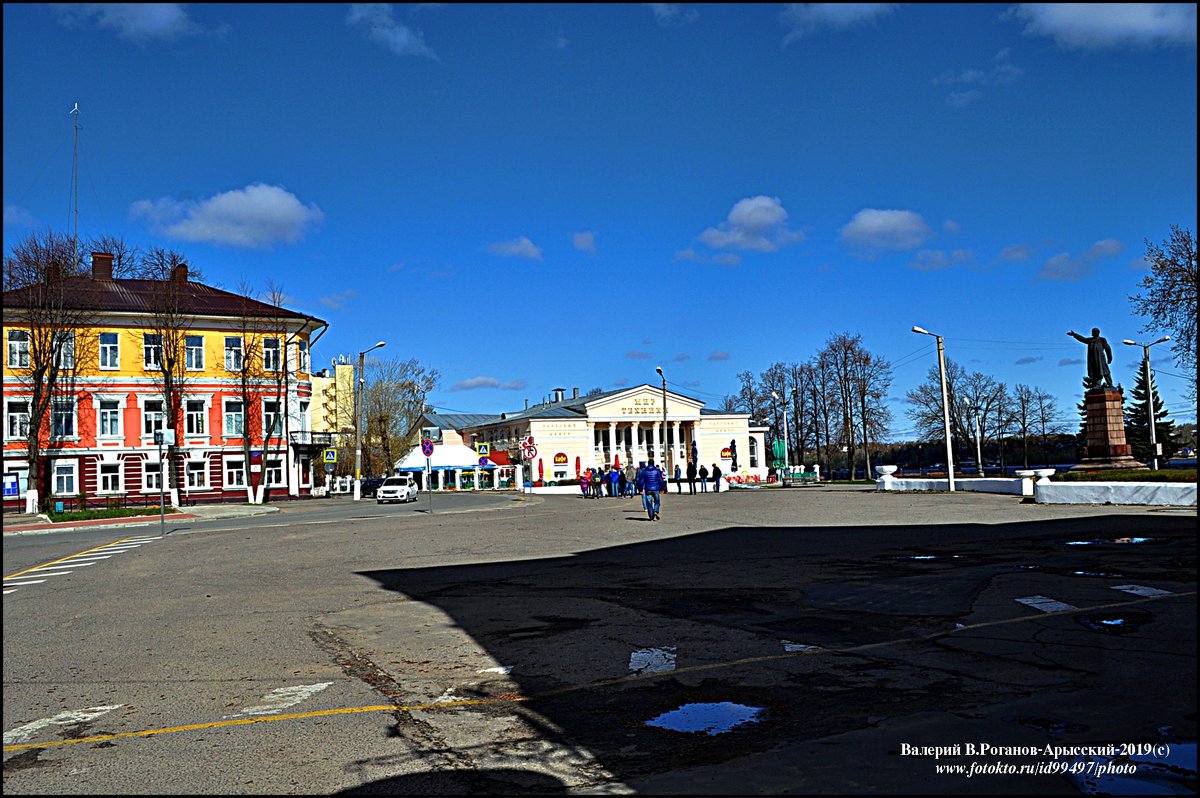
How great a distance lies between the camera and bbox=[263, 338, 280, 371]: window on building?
63656 millimetres

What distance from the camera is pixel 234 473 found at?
61188mm

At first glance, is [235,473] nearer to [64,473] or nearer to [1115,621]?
[64,473]

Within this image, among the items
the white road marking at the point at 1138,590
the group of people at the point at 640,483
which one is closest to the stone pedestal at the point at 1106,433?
the group of people at the point at 640,483

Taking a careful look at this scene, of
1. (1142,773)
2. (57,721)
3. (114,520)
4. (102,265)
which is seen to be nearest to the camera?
(1142,773)

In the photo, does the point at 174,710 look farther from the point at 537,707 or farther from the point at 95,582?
the point at 95,582

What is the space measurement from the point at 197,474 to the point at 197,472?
0.16 m

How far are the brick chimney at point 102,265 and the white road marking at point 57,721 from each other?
6267cm

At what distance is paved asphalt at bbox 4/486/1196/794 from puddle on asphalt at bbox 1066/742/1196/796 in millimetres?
20

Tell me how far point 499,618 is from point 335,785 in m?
5.78

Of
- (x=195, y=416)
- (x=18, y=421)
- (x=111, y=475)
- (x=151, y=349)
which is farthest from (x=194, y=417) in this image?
(x=18, y=421)

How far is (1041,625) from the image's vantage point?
9.05 metres

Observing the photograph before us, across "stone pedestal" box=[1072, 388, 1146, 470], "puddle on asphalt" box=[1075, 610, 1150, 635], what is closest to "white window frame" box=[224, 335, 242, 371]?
"stone pedestal" box=[1072, 388, 1146, 470]

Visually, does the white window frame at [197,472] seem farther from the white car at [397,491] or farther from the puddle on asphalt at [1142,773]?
the puddle on asphalt at [1142,773]

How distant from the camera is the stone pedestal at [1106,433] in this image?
3509 cm
